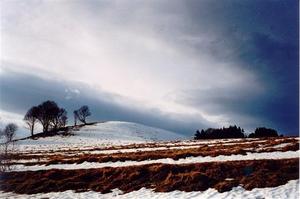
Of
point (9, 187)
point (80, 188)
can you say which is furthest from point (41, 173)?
point (80, 188)

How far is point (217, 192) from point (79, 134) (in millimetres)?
91044

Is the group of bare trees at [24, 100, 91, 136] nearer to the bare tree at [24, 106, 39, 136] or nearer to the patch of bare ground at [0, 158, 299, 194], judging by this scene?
the bare tree at [24, 106, 39, 136]

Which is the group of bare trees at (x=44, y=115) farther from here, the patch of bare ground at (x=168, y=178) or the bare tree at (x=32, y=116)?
the patch of bare ground at (x=168, y=178)

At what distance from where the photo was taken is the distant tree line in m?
76.3

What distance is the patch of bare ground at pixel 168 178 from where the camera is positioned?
70.1 ft

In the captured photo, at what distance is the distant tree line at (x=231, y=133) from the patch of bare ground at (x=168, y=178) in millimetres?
51846

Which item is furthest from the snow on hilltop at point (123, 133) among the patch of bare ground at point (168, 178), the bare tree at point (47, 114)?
the patch of bare ground at point (168, 178)

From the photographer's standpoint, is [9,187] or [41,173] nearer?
[9,187]

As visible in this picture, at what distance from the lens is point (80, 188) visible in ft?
80.7

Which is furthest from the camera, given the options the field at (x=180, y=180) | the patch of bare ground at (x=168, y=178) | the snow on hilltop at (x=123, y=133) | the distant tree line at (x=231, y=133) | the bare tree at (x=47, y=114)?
the bare tree at (x=47, y=114)

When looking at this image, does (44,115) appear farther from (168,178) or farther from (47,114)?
(168,178)

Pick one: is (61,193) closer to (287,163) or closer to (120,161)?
(120,161)

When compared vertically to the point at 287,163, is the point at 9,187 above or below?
below

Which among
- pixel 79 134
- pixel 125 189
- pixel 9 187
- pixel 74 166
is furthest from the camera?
pixel 79 134
